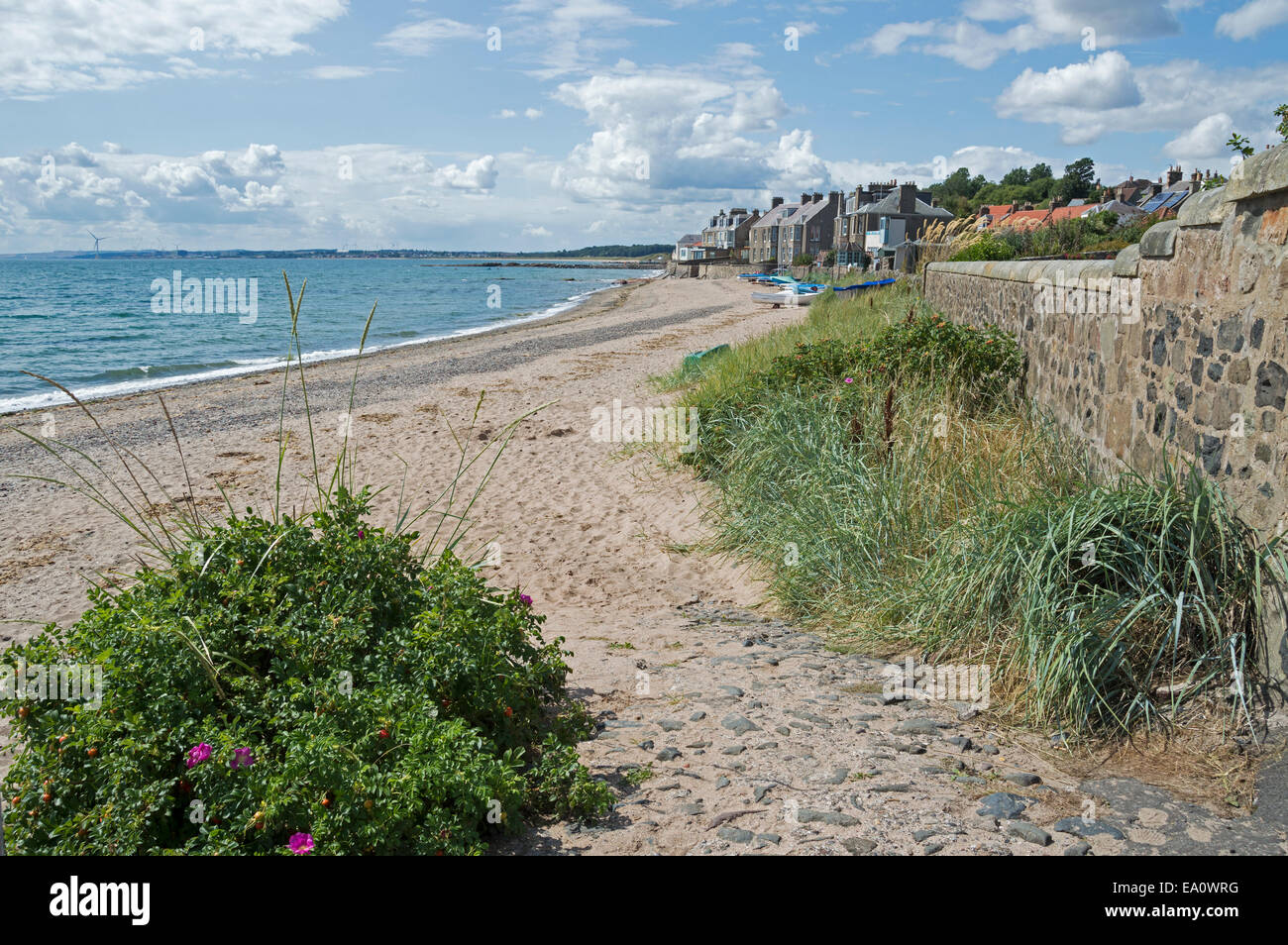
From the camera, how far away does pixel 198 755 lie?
2879mm

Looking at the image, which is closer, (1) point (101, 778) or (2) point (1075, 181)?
(1) point (101, 778)

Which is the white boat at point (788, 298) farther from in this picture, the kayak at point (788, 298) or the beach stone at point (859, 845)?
the beach stone at point (859, 845)

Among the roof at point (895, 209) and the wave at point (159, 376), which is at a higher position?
the roof at point (895, 209)

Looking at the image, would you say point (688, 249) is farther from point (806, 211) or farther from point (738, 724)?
point (738, 724)

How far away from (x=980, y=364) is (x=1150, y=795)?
245 inches

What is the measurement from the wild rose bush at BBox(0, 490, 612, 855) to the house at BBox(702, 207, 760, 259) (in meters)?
109

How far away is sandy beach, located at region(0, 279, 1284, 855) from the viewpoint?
127 inches

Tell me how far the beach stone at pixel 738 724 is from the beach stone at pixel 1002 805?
1084mm

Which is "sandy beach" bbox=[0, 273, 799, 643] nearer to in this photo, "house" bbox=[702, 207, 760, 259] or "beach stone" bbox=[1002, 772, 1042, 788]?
"beach stone" bbox=[1002, 772, 1042, 788]

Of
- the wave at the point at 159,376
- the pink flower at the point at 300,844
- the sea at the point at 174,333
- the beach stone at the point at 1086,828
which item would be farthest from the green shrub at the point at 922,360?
the wave at the point at 159,376

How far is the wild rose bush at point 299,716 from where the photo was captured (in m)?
2.81
